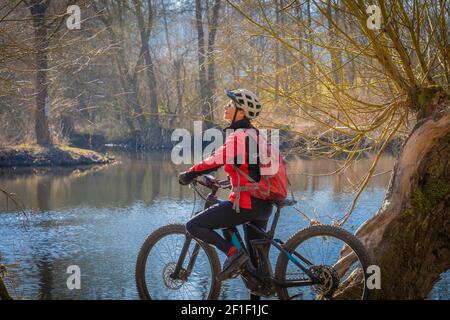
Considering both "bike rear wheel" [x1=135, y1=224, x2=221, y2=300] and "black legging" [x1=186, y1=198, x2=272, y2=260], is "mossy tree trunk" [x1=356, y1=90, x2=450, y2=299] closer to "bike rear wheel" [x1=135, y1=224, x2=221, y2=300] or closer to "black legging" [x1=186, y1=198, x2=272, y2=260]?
"black legging" [x1=186, y1=198, x2=272, y2=260]

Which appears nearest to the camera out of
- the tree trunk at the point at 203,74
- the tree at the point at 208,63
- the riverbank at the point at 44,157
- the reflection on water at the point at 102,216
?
the tree trunk at the point at 203,74

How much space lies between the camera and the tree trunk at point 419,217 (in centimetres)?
540

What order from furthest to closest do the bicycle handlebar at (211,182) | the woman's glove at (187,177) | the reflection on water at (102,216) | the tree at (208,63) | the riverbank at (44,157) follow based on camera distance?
the riverbank at (44,157)
the reflection on water at (102,216)
the tree at (208,63)
the bicycle handlebar at (211,182)
the woman's glove at (187,177)

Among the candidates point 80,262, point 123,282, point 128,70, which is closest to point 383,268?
point 123,282

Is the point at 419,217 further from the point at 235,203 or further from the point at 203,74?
the point at 203,74

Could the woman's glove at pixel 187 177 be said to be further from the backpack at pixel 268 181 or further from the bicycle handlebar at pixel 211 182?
the backpack at pixel 268 181

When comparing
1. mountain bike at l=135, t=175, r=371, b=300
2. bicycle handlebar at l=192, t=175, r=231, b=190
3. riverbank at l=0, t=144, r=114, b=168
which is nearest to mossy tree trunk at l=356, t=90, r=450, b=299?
mountain bike at l=135, t=175, r=371, b=300

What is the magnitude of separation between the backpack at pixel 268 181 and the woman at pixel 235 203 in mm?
25

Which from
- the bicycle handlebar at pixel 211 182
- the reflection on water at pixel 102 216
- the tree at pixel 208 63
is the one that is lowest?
the reflection on water at pixel 102 216

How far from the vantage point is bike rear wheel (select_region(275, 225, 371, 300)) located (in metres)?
4.48

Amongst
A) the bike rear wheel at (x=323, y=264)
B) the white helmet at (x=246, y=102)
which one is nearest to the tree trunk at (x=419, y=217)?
the bike rear wheel at (x=323, y=264)
